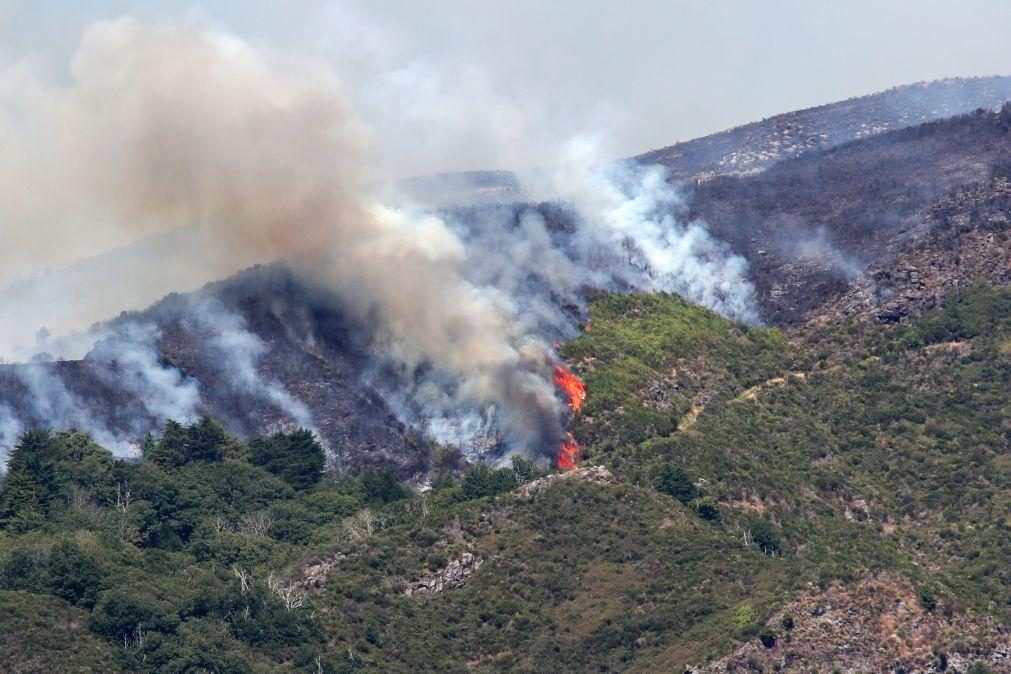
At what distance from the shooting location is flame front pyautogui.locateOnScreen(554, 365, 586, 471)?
13912cm

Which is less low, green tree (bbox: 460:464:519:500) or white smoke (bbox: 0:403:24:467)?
white smoke (bbox: 0:403:24:467)

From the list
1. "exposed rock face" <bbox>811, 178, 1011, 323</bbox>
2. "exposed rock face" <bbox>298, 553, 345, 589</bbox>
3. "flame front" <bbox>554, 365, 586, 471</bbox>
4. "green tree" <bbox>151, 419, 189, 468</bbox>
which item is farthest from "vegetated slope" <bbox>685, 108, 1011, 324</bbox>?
"exposed rock face" <bbox>298, 553, 345, 589</bbox>

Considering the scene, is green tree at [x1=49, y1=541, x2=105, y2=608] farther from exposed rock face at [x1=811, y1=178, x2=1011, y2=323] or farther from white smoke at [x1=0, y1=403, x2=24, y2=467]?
exposed rock face at [x1=811, y1=178, x2=1011, y2=323]

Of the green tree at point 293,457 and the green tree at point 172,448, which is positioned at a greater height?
the green tree at point 172,448

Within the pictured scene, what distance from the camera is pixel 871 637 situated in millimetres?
115125

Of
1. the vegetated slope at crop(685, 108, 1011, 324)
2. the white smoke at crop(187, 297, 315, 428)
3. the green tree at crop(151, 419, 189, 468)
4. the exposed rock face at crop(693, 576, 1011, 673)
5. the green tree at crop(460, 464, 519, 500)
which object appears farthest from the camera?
the vegetated slope at crop(685, 108, 1011, 324)

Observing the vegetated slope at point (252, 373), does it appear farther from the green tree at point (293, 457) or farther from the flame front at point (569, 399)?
the flame front at point (569, 399)

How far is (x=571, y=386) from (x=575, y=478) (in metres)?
12.9

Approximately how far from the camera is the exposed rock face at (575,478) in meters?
134

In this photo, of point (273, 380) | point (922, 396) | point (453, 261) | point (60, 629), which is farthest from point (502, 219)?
point (60, 629)

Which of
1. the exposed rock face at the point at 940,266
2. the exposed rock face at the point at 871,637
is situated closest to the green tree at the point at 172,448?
the exposed rock face at the point at 871,637

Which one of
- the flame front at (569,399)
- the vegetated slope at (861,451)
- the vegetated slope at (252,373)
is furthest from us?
the vegetated slope at (252,373)

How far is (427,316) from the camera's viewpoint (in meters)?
148

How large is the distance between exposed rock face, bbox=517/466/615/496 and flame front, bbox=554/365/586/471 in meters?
1.46
